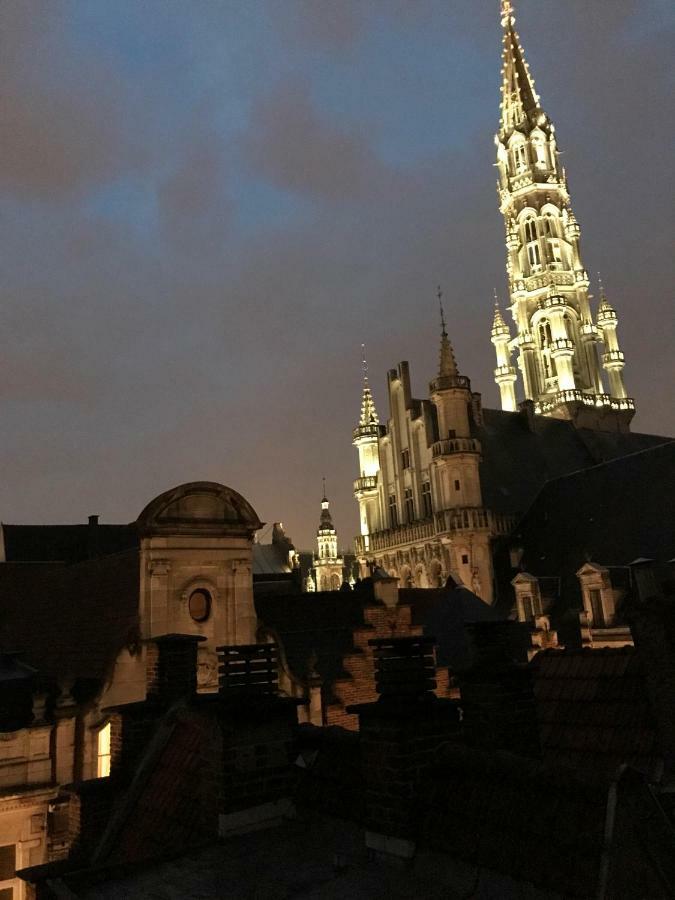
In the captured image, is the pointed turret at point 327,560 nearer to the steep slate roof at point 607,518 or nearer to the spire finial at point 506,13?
the steep slate roof at point 607,518

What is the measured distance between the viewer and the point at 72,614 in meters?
19.3

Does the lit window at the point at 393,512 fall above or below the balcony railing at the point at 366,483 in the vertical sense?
below

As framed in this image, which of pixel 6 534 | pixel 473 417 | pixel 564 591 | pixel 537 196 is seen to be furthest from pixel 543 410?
pixel 6 534

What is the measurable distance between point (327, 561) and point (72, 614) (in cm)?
5868

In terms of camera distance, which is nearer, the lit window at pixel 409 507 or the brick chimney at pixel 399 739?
the brick chimney at pixel 399 739

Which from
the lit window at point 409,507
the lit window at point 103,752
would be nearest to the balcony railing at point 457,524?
the lit window at point 409,507

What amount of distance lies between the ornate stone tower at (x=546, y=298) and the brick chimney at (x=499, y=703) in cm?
5876

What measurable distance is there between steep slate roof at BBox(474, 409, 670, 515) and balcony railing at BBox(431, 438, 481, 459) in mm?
3617

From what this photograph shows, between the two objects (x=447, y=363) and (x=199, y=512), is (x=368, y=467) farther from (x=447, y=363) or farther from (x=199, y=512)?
(x=199, y=512)

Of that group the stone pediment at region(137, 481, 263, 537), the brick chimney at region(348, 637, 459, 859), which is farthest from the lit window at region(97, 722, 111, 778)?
the brick chimney at region(348, 637, 459, 859)

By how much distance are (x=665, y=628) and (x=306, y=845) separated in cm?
707

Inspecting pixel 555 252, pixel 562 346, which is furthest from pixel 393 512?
pixel 555 252

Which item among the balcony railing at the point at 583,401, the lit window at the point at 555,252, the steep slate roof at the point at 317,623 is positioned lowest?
the steep slate roof at the point at 317,623

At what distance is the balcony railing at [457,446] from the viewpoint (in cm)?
4575
